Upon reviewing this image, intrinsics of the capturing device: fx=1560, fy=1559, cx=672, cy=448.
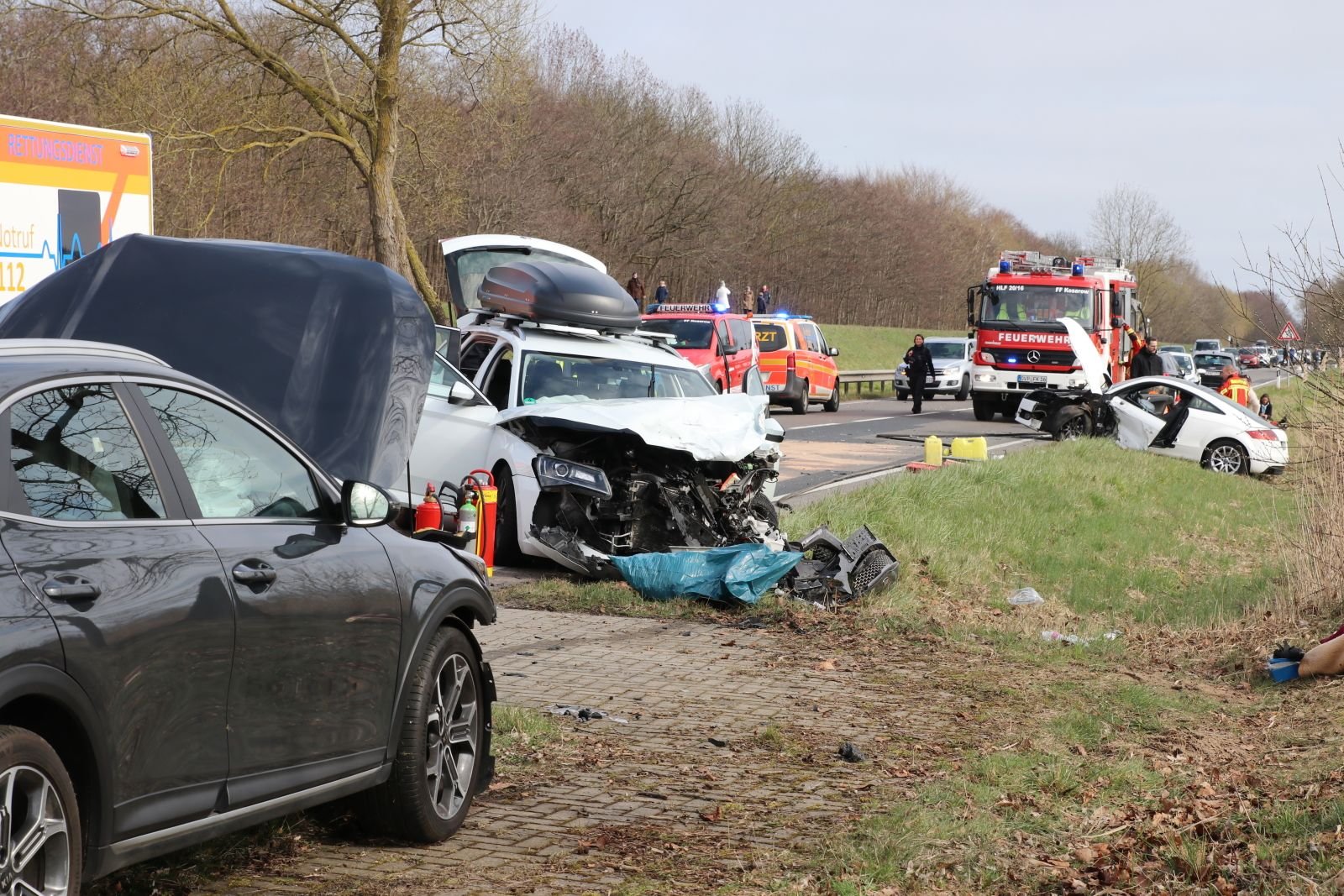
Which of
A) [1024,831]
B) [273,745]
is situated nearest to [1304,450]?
[1024,831]

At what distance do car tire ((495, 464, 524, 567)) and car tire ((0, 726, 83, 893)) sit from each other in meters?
8.11

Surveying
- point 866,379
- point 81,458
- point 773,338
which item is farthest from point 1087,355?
point 81,458

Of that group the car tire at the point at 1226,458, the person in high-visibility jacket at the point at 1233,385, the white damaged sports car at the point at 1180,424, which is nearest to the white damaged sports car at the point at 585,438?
the white damaged sports car at the point at 1180,424

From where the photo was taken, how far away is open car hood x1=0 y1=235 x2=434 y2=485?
8711mm

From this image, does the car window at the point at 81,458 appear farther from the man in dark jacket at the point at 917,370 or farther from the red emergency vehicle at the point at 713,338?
the man in dark jacket at the point at 917,370

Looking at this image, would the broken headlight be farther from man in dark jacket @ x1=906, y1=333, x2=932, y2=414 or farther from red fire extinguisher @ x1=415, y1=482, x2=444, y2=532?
man in dark jacket @ x1=906, y1=333, x2=932, y2=414

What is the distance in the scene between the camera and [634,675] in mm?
8812

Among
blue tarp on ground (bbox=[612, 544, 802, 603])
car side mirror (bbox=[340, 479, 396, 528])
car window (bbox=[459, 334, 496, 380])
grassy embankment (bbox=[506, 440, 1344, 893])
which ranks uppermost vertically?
car window (bbox=[459, 334, 496, 380])

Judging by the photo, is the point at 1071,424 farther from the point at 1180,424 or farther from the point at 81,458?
the point at 81,458

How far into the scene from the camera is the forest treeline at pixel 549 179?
27594mm

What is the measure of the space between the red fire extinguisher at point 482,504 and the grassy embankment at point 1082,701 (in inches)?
23.8

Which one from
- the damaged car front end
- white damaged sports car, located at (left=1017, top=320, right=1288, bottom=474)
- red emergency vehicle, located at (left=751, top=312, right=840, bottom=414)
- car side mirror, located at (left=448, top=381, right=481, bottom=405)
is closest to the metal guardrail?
red emergency vehicle, located at (left=751, top=312, right=840, bottom=414)

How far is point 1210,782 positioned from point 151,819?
4205 millimetres

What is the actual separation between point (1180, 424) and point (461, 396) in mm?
17244
